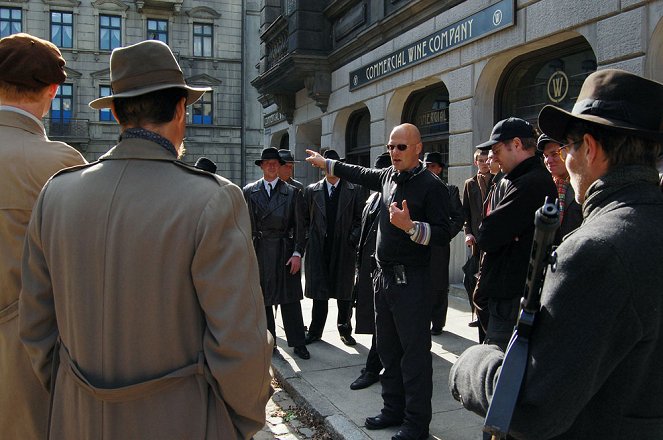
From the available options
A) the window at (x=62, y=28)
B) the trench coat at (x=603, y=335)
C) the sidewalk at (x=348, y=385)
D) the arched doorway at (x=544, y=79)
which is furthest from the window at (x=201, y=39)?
the trench coat at (x=603, y=335)

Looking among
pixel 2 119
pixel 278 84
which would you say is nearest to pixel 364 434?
pixel 2 119

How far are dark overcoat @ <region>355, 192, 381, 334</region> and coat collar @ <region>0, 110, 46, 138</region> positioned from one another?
3347mm

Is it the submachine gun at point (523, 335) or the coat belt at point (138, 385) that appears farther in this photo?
the coat belt at point (138, 385)

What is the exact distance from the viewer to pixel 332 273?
6590mm

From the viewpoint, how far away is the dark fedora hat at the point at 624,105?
5.08 ft

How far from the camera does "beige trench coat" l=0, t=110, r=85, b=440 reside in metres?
2.23

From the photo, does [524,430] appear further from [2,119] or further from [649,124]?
[2,119]

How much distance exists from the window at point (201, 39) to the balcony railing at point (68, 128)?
776cm

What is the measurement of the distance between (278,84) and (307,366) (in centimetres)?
1120

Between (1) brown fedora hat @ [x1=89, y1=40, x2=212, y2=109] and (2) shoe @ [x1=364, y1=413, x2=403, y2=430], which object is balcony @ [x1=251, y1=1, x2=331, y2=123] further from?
(1) brown fedora hat @ [x1=89, y1=40, x2=212, y2=109]

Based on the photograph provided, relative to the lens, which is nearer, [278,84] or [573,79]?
[573,79]

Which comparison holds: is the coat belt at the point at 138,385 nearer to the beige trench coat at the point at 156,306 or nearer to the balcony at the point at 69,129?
the beige trench coat at the point at 156,306

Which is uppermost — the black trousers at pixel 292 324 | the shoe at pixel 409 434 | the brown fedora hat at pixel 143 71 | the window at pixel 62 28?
the window at pixel 62 28

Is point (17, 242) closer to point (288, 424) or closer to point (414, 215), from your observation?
point (414, 215)
